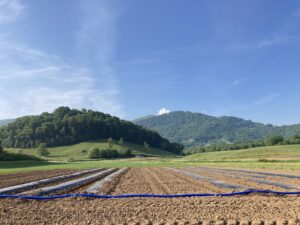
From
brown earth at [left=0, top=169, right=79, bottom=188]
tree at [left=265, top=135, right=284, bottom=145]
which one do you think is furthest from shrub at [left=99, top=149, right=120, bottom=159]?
brown earth at [left=0, top=169, right=79, bottom=188]

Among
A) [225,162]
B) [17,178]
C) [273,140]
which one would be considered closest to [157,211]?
[17,178]

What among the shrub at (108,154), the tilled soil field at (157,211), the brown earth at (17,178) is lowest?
the tilled soil field at (157,211)

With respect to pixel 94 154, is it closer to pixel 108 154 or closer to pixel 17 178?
pixel 108 154

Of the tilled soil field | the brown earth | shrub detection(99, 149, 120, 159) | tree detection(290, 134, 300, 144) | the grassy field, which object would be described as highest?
tree detection(290, 134, 300, 144)

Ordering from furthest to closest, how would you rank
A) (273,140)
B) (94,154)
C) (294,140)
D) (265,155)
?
(273,140)
(94,154)
(294,140)
(265,155)

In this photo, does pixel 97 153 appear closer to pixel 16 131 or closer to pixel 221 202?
pixel 16 131

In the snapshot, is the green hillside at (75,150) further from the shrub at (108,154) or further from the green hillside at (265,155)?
the green hillside at (265,155)

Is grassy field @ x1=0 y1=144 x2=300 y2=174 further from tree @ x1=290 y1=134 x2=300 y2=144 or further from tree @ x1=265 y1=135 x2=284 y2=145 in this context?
tree @ x1=265 y1=135 x2=284 y2=145

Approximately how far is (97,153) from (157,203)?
13439cm

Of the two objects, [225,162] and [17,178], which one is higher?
[225,162]

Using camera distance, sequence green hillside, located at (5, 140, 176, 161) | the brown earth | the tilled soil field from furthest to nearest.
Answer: green hillside, located at (5, 140, 176, 161)
the brown earth
the tilled soil field

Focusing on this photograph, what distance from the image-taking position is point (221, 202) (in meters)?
14.4

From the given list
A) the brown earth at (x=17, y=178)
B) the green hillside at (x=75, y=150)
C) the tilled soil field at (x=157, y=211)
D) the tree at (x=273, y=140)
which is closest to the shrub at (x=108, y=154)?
the green hillside at (x=75, y=150)

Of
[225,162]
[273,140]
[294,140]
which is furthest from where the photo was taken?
[273,140]
